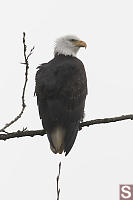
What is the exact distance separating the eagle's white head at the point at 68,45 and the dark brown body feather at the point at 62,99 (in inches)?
46.4

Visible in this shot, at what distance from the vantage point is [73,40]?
7.52m

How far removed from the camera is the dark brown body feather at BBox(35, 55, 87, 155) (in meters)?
5.67

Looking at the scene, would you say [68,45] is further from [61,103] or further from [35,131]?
[35,131]

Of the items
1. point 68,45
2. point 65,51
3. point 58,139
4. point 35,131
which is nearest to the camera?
point 35,131

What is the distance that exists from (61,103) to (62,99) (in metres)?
0.05

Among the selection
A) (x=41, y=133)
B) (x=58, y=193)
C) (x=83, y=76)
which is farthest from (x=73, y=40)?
(x=58, y=193)

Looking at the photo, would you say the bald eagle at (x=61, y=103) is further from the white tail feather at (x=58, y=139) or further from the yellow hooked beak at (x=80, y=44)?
the yellow hooked beak at (x=80, y=44)

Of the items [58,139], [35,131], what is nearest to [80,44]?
[58,139]

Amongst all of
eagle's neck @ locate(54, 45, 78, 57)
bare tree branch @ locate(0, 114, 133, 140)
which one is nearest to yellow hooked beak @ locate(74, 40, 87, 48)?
eagle's neck @ locate(54, 45, 78, 57)

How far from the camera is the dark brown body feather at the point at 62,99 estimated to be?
18.6ft

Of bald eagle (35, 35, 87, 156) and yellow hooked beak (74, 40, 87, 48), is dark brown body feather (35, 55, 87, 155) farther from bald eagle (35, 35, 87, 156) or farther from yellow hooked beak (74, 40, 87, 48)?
yellow hooked beak (74, 40, 87, 48)

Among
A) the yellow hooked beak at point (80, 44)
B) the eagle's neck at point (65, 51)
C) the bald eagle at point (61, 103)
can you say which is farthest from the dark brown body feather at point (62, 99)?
the yellow hooked beak at point (80, 44)

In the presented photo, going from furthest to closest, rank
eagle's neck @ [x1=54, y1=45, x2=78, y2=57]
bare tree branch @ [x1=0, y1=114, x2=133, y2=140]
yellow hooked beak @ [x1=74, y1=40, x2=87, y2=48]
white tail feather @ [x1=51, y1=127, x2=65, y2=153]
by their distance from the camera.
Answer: yellow hooked beak @ [x1=74, y1=40, x2=87, y2=48] < eagle's neck @ [x1=54, y1=45, x2=78, y2=57] < white tail feather @ [x1=51, y1=127, x2=65, y2=153] < bare tree branch @ [x1=0, y1=114, x2=133, y2=140]

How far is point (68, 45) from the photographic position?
7.35m
